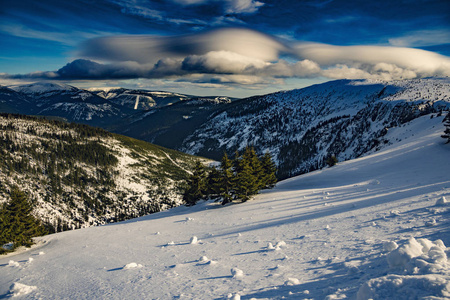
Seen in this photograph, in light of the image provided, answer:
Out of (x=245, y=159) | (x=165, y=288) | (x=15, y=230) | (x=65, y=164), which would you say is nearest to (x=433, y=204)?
(x=165, y=288)

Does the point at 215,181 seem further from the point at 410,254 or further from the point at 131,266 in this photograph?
the point at 410,254

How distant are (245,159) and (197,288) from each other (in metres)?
29.2

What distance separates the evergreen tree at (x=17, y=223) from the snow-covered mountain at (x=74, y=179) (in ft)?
411

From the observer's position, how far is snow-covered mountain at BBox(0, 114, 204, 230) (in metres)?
141

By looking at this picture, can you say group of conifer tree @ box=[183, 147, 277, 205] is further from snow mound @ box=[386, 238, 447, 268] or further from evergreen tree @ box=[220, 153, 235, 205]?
snow mound @ box=[386, 238, 447, 268]

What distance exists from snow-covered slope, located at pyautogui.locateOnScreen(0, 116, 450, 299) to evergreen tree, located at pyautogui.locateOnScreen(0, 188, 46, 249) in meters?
6.61

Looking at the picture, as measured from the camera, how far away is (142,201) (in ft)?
527

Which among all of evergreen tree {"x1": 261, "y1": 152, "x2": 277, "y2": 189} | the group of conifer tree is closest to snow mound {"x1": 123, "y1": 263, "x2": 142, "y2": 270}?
the group of conifer tree

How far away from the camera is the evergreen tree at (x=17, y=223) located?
2477 cm

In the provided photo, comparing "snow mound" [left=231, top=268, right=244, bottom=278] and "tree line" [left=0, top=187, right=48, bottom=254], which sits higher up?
"snow mound" [left=231, top=268, right=244, bottom=278]

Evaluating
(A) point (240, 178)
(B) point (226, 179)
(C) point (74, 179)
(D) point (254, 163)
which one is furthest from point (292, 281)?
(C) point (74, 179)

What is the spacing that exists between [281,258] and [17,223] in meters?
30.1

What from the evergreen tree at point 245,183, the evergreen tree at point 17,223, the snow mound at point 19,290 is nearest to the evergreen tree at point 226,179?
the evergreen tree at point 245,183

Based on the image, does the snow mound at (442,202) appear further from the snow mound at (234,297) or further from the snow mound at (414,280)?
the snow mound at (234,297)
